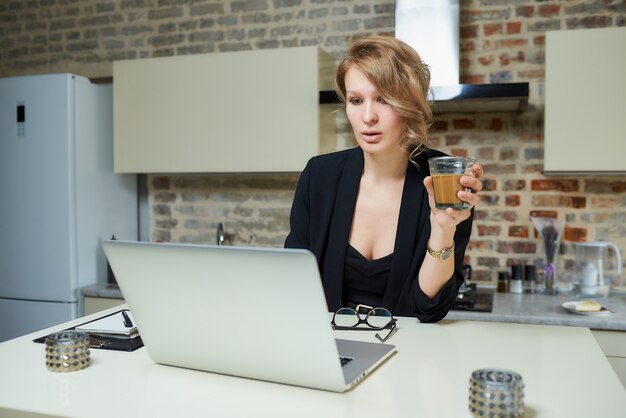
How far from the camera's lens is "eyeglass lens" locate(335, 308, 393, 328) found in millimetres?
1414

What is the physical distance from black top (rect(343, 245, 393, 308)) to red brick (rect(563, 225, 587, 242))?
168cm

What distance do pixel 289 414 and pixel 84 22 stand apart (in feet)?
11.9

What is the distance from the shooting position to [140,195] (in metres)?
3.82

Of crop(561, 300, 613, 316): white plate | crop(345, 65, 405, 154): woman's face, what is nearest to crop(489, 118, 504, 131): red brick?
crop(561, 300, 613, 316): white plate

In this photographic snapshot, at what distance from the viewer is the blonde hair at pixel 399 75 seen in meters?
1.63

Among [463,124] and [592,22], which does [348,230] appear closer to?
[463,124]

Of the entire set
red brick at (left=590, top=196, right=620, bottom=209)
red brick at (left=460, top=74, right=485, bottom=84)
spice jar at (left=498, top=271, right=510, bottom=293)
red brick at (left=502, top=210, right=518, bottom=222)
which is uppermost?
red brick at (left=460, top=74, right=485, bottom=84)

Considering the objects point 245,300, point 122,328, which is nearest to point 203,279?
point 245,300

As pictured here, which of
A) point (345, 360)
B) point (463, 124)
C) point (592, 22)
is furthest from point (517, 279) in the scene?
point (345, 360)

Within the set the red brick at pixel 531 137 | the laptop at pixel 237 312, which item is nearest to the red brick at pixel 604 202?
the red brick at pixel 531 137

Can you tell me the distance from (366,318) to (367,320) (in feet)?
0.17

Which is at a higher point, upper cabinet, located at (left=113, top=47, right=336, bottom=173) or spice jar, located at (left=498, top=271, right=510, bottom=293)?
upper cabinet, located at (left=113, top=47, right=336, bottom=173)

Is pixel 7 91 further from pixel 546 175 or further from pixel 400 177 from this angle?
pixel 546 175

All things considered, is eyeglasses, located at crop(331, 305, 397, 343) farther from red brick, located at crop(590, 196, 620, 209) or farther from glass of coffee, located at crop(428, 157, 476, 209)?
red brick, located at crop(590, 196, 620, 209)
